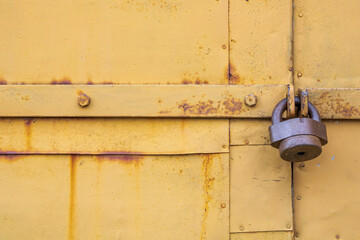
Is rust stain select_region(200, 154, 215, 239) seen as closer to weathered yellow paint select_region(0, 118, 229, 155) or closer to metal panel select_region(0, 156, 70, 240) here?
weathered yellow paint select_region(0, 118, 229, 155)

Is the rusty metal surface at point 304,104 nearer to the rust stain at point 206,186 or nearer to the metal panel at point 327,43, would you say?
the metal panel at point 327,43

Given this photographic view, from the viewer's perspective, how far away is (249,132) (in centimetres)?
94

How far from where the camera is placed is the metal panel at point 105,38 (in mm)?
931

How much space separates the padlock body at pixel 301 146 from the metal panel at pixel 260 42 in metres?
0.23

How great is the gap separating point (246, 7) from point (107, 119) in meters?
0.53

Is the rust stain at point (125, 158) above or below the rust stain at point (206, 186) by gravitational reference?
above

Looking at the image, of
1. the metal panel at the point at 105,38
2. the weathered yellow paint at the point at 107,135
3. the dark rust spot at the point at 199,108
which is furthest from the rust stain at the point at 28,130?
the dark rust spot at the point at 199,108

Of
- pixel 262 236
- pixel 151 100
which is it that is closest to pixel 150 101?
pixel 151 100

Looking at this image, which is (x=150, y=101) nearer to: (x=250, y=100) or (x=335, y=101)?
(x=250, y=100)

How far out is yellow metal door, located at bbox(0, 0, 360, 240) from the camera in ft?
3.06

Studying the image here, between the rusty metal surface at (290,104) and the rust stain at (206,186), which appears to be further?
the rust stain at (206,186)

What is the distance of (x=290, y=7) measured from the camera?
3.07 feet

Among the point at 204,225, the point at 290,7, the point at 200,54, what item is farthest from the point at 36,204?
the point at 290,7

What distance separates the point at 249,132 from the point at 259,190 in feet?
0.58
